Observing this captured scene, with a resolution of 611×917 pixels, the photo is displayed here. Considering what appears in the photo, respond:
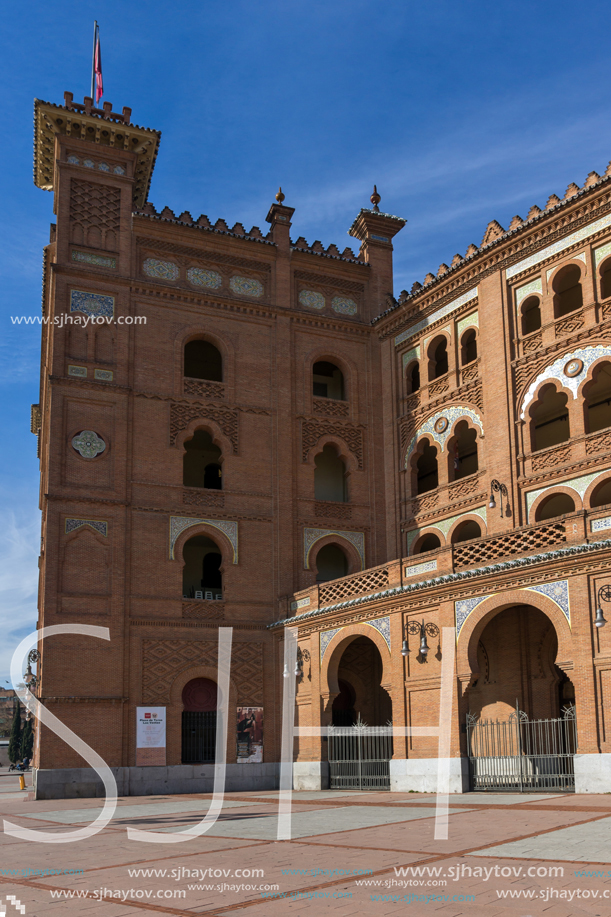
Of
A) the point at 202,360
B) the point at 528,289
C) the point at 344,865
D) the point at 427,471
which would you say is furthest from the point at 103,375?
the point at 344,865

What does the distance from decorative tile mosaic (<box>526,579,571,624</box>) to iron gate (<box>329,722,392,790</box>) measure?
6.20 m

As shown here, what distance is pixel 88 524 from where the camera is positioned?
78.6 feet

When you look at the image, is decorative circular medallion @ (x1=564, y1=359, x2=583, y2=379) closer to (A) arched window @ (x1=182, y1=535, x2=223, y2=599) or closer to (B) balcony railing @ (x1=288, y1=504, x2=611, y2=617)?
(B) balcony railing @ (x1=288, y1=504, x2=611, y2=617)

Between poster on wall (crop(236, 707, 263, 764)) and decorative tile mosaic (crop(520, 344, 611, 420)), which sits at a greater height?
decorative tile mosaic (crop(520, 344, 611, 420))

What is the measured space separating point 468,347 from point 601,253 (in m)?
5.60

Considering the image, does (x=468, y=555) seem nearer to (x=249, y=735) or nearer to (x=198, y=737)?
(x=249, y=735)

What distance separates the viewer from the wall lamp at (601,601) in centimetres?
1596

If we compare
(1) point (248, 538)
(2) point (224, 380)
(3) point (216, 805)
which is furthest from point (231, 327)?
(3) point (216, 805)

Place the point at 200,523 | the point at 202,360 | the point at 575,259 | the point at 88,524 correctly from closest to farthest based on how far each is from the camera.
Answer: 1. the point at 575,259
2. the point at 88,524
3. the point at 200,523
4. the point at 202,360

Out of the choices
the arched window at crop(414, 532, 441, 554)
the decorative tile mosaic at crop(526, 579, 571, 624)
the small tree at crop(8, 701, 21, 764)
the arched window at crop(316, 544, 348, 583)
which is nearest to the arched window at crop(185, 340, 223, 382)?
the arched window at crop(316, 544, 348, 583)

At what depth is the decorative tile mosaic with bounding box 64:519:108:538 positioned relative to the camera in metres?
23.7

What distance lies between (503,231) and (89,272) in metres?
11.8

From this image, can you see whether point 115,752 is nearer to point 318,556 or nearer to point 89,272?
point 318,556

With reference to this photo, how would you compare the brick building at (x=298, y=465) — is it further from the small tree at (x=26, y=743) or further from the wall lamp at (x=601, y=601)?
the small tree at (x=26, y=743)
